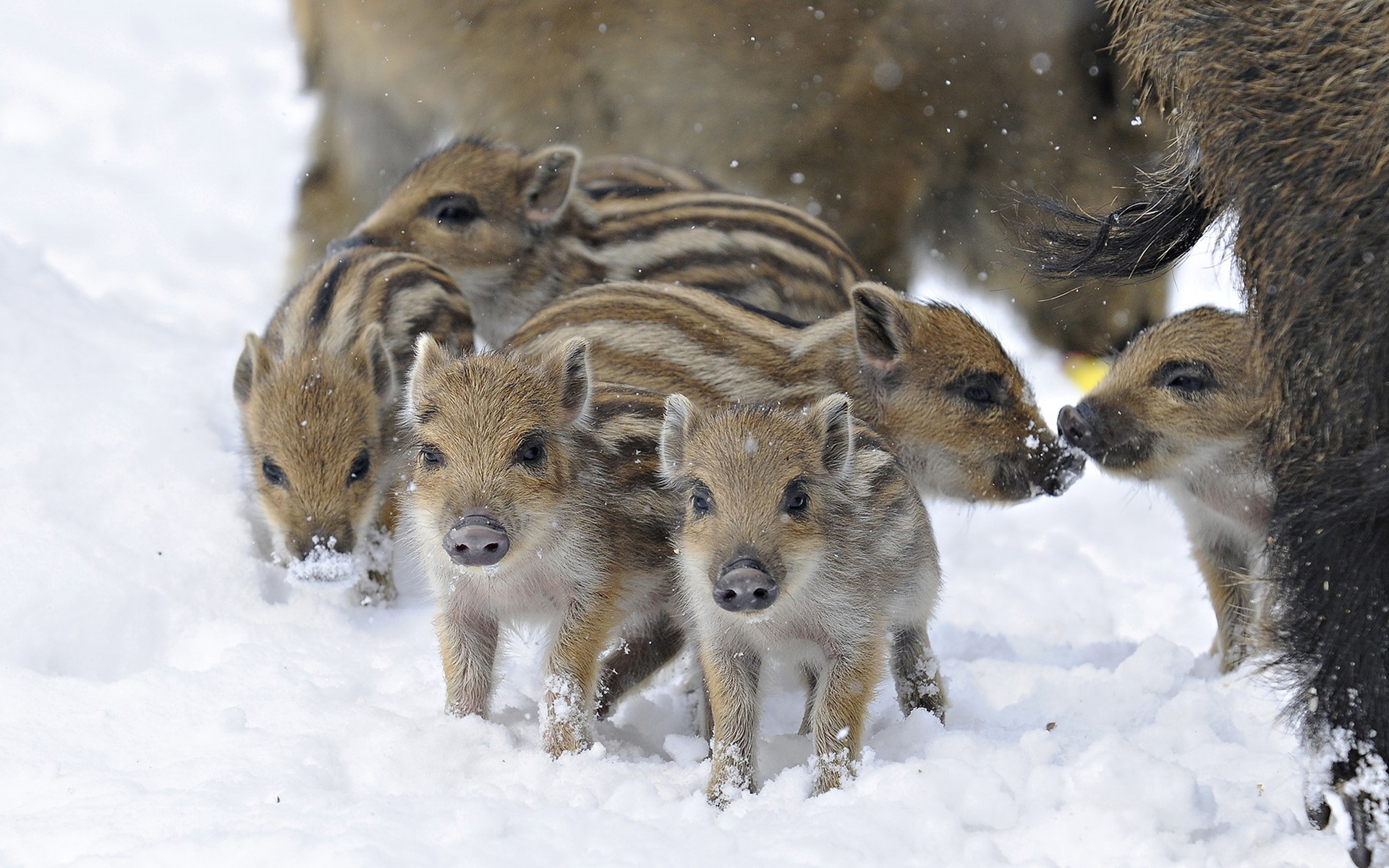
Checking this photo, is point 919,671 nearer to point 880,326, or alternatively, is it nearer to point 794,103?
point 880,326

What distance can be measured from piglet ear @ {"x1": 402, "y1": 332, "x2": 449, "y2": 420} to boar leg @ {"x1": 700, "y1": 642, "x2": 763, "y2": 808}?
2.62 ft

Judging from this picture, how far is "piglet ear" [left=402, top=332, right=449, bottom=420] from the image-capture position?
10.1ft

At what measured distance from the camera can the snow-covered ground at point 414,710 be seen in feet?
7.67

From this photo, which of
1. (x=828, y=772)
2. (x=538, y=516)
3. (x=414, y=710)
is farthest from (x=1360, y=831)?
(x=414, y=710)

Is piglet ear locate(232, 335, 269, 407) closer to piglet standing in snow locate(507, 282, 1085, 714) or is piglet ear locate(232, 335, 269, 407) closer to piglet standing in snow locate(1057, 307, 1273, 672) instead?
piglet standing in snow locate(507, 282, 1085, 714)

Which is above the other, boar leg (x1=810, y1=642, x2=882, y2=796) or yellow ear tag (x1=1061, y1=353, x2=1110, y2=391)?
yellow ear tag (x1=1061, y1=353, x2=1110, y2=391)

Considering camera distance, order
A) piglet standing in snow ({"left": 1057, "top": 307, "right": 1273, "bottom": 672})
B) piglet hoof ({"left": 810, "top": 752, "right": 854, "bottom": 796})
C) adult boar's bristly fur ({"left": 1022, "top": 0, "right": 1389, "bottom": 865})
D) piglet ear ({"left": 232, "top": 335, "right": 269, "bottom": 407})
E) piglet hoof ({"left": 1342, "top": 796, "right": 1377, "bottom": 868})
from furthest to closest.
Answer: piglet ear ({"left": 232, "top": 335, "right": 269, "bottom": 407})
piglet standing in snow ({"left": 1057, "top": 307, "right": 1273, "bottom": 672})
piglet hoof ({"left": 810, "top": 752, "right": 854, "bottom": 796})
piglet hoof ({"left": 1342, "top": 796, "right": 1377, "bottom": 868})
adult boar's bristly fur ({"left": 1022, "top": 0, "right": 1389, "bottom": 865})

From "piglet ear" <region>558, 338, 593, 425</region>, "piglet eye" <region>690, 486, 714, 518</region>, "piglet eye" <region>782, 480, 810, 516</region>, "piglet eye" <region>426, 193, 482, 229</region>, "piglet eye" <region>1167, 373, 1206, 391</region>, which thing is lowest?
"piglet eye" <region>690, 486, 714, 518</region>

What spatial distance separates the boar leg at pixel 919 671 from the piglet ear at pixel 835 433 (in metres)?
0.47

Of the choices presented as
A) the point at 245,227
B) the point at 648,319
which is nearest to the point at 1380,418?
the point at 648,319

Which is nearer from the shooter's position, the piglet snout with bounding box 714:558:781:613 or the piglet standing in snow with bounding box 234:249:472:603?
the piglet snout with bounding box 714:558:781:613

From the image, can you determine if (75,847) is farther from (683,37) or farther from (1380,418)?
(683,37)

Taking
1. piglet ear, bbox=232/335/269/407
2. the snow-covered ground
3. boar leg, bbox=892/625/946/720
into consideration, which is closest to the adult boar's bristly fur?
the snow-covered ground

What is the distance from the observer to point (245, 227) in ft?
24.1
